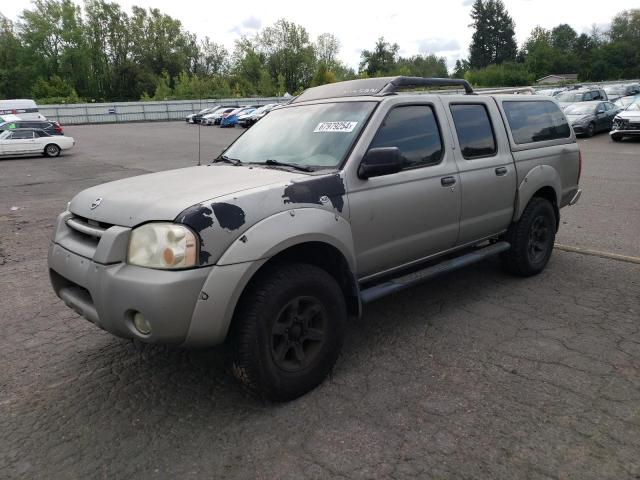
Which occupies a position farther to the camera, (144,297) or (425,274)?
(425,274)

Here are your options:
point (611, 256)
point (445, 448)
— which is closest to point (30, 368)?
point (445, 448)

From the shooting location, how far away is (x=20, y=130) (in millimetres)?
21547

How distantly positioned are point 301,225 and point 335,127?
1.04 meters

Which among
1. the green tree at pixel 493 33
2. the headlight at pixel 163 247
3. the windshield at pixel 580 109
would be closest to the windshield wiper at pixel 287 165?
the headlight at pixel 163 247

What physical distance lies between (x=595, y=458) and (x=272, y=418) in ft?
5.56

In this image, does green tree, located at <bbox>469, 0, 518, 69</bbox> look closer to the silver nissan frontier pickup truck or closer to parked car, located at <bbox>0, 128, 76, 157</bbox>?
parked car, located at <bbox>0, 128, 76, 157</bbox>

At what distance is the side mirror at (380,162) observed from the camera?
3.39m

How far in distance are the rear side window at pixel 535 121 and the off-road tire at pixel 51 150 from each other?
21462mm

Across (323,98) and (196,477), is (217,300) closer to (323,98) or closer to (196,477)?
(196,477)

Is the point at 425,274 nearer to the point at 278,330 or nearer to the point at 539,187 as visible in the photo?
the point at 278,330

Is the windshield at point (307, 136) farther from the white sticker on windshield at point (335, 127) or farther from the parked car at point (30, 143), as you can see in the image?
the parked car at point (30, 143)

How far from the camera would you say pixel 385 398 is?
10.4 ft

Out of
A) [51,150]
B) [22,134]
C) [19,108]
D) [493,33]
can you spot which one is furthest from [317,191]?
[493,33]

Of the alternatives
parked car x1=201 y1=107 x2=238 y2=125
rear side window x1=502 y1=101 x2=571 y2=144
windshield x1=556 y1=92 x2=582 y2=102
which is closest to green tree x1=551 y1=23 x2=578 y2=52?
parked car x1=201 y1=107 x2=238 y2=125
